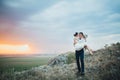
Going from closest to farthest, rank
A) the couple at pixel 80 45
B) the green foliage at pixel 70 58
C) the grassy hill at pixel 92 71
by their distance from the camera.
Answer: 1. the grassy hill at pixel 92 71
2. the couple at pixel 80 45
3. the green foliage at pixel 70 58

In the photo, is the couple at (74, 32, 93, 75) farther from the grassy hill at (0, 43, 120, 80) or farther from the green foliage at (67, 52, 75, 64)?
the green foliage at (67, 52, 75, 64)

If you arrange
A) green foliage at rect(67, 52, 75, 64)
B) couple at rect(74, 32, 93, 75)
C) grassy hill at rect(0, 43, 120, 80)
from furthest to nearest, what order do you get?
1. green foliage at rect(67, 52, 75, 64)
2. couple at rect(74, 32, 93, 75)
3. grassy hill at rect(0, 43, 120, 80)

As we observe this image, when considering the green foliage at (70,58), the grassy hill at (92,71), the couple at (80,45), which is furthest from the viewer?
the green foliage at (70,58)

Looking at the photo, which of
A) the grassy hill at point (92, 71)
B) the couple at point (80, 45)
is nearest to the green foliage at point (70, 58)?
→ the grassy hill at point (92, 71)

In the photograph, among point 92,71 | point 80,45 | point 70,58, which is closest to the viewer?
point 80,45

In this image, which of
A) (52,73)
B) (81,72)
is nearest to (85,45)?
(81,72)

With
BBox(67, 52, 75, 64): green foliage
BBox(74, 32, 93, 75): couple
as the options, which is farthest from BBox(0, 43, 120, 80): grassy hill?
BBox(74, 32, 93, 75): couple

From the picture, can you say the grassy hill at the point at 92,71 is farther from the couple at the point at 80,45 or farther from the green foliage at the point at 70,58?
the couple at the point at 80,45

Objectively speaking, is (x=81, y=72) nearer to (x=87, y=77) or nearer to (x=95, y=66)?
(x=87, y=77)

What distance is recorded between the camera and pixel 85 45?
33.5ft

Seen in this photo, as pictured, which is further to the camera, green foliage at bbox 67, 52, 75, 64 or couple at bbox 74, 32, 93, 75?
green foliage at bbox 67, 52, 75, 64

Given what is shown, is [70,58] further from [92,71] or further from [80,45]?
[80,45]

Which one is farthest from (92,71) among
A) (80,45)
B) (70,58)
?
(70,58)

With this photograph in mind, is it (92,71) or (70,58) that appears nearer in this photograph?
(92,71)
